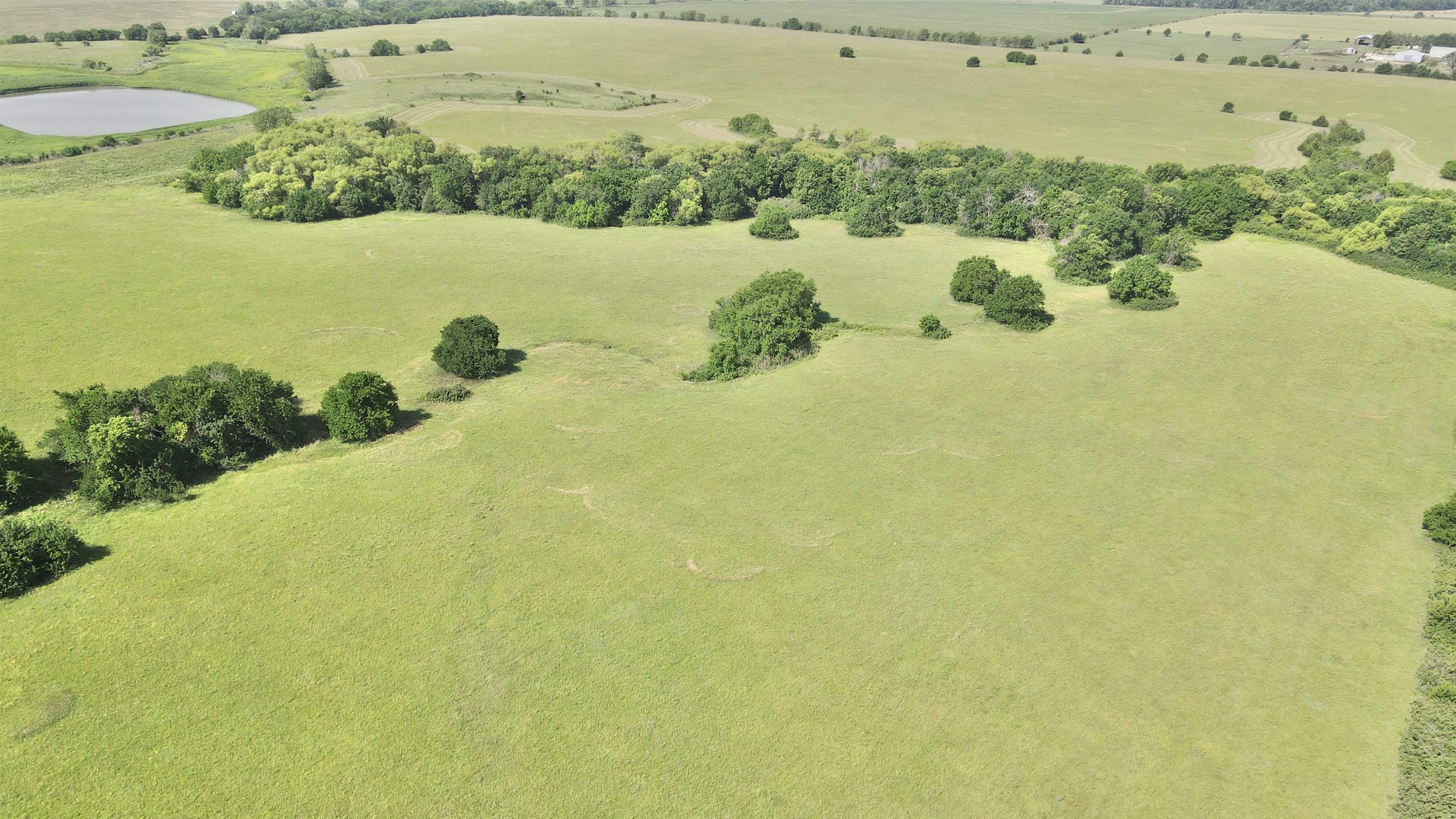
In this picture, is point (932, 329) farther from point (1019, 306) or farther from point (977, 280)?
point (977, 280)

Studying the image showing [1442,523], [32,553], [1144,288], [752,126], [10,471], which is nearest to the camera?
[32,553]

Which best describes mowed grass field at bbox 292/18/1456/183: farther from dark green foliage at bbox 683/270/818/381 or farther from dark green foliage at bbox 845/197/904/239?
dark green foliage at bbox 683/270/818/381

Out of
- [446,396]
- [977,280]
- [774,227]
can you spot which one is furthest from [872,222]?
[446,396]

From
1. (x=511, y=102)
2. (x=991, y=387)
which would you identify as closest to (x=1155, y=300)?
(x=991, y=387)

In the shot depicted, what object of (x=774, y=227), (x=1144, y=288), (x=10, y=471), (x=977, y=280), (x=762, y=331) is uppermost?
(x=774, y=227)

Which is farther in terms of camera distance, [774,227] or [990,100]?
[990,100]
